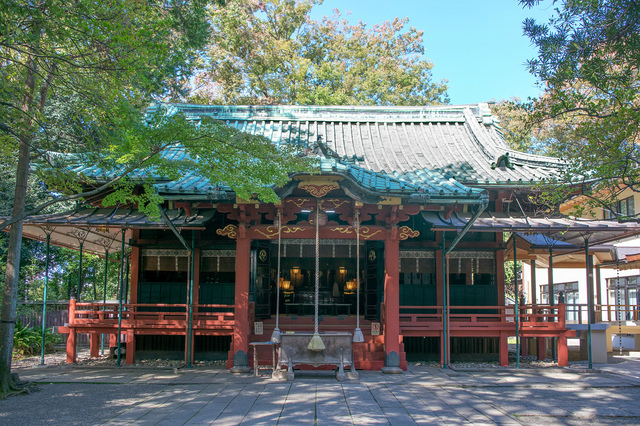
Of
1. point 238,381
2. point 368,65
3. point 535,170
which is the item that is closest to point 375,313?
point 238,381

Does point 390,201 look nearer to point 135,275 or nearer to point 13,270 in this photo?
point 13,270

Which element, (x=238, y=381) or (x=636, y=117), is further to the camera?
(x=238, y=381)

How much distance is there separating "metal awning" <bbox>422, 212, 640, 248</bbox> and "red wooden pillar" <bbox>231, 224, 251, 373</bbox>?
180 inches

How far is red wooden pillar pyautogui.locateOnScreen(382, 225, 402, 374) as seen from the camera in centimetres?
1157

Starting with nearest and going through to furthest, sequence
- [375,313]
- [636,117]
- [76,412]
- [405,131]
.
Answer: [636,117] < [76,412] < [375,313] < [405,131]

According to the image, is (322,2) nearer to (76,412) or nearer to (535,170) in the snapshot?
(535,170)

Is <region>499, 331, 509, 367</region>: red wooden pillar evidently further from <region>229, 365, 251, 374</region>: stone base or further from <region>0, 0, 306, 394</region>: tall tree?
<region>0, 0, 306, 394</region>: tall tree

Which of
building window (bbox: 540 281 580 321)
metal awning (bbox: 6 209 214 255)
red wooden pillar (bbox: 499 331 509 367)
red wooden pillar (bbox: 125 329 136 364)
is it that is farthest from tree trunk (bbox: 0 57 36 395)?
building window (bbox: 540 281 580 321)

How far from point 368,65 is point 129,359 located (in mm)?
23298

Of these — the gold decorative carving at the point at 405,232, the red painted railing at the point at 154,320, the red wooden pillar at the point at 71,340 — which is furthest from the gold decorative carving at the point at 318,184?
the red wooden pillar at the point at 71,340

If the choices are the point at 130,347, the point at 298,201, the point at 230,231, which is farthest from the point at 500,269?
the point at 130,347

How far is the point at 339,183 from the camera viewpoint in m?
10.7

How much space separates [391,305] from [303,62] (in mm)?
18865

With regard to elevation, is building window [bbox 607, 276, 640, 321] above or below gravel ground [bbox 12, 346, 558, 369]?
above
